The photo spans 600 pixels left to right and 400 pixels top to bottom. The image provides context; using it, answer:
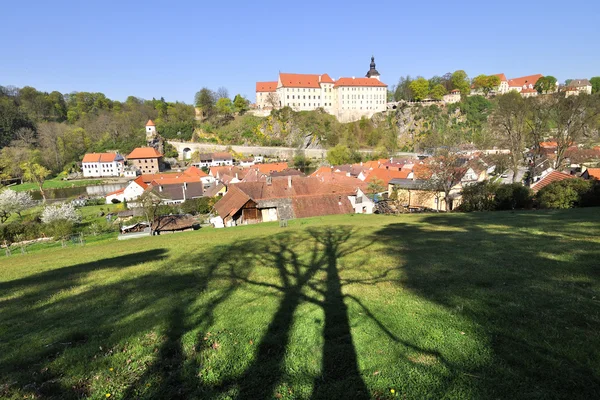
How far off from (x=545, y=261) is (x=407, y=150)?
95679mm

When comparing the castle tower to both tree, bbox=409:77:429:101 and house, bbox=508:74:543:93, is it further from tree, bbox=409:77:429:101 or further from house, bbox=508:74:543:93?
house, bbox=508:74:543:93

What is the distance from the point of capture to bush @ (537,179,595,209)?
1850 centimetres

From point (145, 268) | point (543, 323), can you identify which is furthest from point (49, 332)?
point (543, 323)

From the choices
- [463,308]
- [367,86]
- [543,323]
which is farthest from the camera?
[367,86]

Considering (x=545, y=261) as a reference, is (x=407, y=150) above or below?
above

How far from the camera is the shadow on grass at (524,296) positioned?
3.62 meters

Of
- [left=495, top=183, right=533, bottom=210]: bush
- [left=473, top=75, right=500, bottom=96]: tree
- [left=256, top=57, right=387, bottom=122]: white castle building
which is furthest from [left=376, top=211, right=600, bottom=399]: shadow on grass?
[left=473, top=75, right=500, bottom=96]: tree

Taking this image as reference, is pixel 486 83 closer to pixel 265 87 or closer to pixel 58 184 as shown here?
pixel 265 87

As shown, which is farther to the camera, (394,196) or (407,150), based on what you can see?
(407,150)

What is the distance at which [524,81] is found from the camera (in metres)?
117

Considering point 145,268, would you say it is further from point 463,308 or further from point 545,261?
point 545,261

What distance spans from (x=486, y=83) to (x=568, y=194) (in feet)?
383

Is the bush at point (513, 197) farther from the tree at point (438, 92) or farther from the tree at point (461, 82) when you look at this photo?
the tree at point (461, 82)

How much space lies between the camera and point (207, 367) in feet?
14.2
